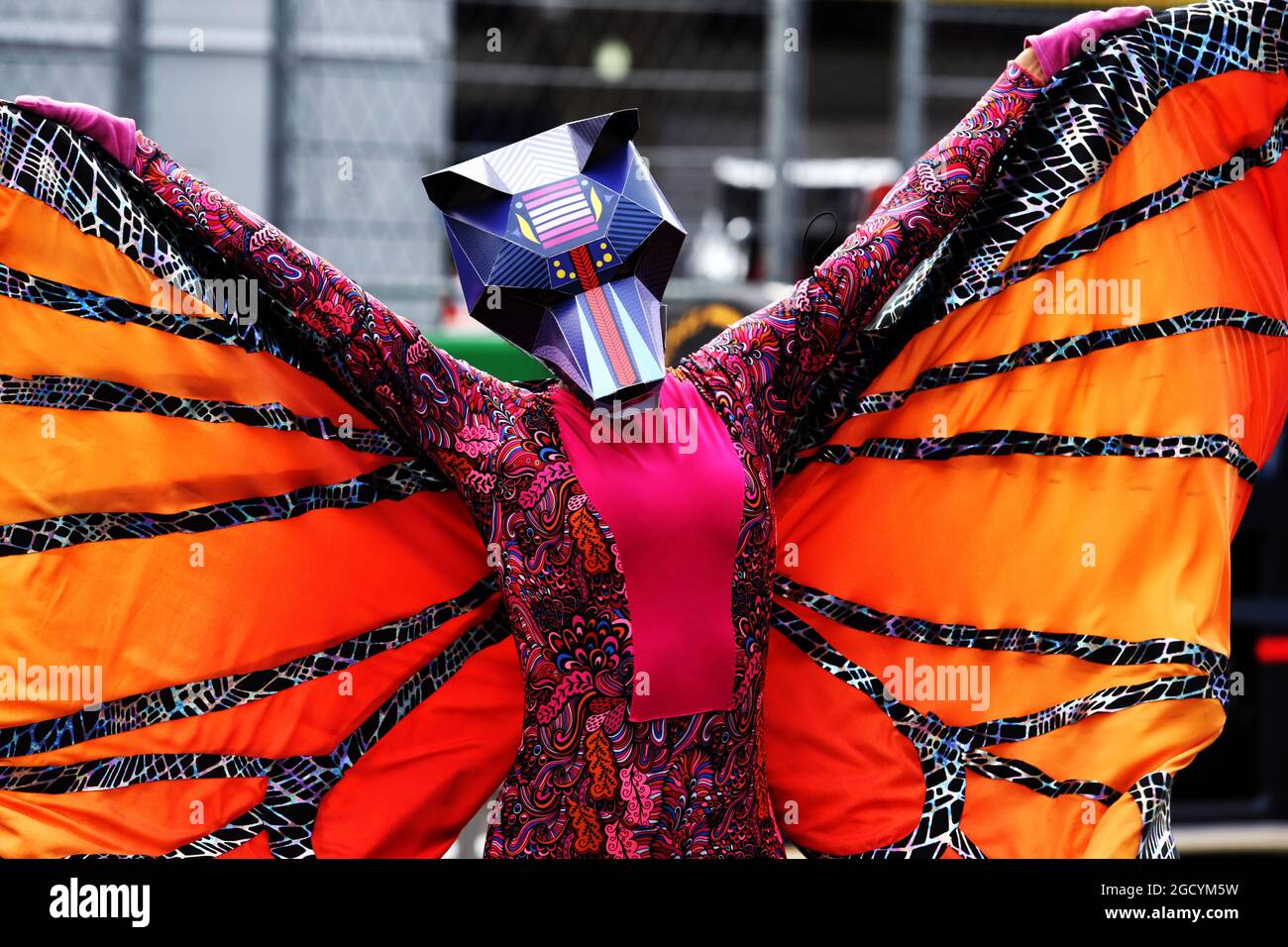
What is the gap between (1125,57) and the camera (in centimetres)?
249

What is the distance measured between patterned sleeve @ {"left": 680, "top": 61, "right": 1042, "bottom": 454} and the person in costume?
0.09 m

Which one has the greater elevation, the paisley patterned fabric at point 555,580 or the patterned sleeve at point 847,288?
the patterned sleeve at point 847,288

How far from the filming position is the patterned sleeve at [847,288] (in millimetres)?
2338

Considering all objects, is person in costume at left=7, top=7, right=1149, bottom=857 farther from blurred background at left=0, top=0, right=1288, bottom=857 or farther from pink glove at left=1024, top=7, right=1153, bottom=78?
blurred background at left=0, top=0, right=1288, bottom=857

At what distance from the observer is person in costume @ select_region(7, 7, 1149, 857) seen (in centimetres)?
215

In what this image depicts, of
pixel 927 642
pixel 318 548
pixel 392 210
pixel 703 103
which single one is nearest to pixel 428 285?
pixel 392 210

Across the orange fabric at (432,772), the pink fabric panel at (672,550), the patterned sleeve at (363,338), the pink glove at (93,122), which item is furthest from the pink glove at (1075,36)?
the pink glove at (93,122)

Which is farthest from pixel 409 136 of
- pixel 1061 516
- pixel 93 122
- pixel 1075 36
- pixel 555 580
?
pixel 555 580

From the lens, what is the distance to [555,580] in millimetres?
2166

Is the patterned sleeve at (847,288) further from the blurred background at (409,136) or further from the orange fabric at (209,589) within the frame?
the blurred background at (409,136)

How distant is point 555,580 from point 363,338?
471mm

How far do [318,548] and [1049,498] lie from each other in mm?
1323

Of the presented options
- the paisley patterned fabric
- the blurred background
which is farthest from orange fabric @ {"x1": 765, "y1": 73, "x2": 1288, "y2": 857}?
the blurred background

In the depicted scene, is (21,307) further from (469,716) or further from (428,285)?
(428,285)
